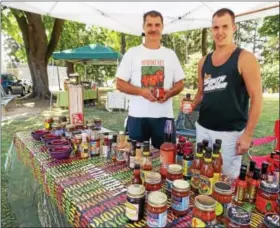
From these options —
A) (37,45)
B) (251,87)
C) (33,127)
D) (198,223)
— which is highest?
(37,45)

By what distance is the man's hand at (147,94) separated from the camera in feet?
6.14

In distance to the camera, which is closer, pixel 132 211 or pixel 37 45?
pixel 132 211

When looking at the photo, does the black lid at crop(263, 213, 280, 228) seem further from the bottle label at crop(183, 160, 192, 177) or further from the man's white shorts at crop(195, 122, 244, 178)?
the man's white shorts at crop(195, 122, 244, 178)

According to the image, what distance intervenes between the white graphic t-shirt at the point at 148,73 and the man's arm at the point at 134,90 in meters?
0.05

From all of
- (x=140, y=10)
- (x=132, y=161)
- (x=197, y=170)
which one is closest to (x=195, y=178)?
(x=197, y=170)

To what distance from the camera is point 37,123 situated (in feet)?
19.6

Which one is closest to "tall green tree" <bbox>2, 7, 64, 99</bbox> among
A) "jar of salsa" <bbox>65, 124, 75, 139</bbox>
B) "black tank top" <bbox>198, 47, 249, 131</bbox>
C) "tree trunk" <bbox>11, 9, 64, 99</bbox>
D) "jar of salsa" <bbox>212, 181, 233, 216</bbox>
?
"tree trunk" <bbox>11, 9, 64, 99</bbox>

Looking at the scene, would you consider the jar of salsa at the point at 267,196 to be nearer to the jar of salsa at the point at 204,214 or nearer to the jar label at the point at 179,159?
the jar of salsa at the point at 204,214

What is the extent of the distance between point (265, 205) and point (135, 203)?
538 mm

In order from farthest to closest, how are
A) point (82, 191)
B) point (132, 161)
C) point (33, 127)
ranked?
point (33, 127)
point (132, 161)
point (82, 191)

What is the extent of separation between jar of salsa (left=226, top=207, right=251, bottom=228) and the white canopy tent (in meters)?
3.64

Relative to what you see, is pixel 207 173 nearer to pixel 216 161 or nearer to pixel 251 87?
pixel 216 161

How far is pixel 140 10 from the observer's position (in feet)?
15.9

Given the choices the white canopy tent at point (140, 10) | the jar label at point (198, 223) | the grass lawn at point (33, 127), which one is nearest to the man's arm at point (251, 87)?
the jar label at point (198, 223)
